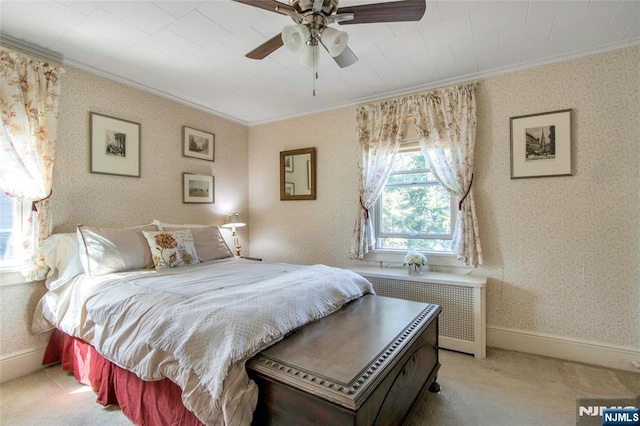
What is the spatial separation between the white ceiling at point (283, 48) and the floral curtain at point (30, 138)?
21 cm

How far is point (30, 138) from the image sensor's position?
7.57 ft

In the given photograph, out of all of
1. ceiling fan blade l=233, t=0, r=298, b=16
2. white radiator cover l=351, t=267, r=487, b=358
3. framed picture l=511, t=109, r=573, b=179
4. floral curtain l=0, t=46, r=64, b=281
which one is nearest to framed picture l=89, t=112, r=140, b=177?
floral curtain l=0, t=46, r=64, b=281

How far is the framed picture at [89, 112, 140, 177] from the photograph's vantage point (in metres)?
2.74

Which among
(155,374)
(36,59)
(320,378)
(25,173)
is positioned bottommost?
(155,374)

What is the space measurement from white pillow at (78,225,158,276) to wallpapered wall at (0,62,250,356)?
0.36 metres

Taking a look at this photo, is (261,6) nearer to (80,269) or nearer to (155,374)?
(155,374)

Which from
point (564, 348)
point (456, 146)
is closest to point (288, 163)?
point (456, 146)

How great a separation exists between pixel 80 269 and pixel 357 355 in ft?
7.62

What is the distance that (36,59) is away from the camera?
235cm

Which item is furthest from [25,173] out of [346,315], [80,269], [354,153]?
[354,153]

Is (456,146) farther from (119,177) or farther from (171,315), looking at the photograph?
(119,177)

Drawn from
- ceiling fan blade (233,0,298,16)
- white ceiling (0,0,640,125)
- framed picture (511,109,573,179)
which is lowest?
framed picture (511,109,573,179)

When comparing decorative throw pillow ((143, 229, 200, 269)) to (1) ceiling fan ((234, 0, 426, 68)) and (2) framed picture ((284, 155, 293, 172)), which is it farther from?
(1) ceiling fan ((234, 0, 426, 68))

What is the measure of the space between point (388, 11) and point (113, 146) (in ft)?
8.96
